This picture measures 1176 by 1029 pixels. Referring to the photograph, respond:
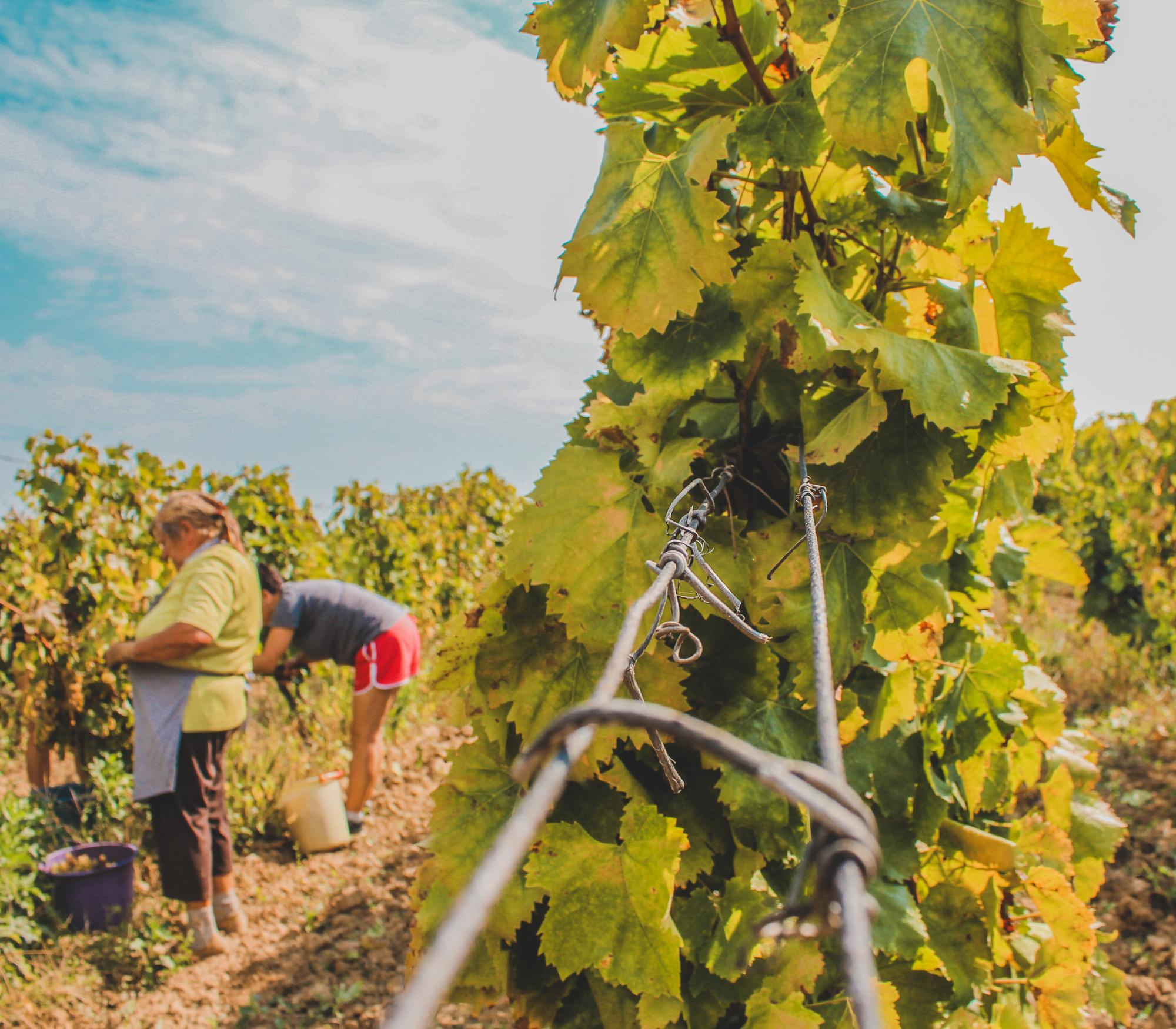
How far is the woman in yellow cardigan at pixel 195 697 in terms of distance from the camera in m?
4.05

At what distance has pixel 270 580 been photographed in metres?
5.50

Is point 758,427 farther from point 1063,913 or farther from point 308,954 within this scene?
point 308,954

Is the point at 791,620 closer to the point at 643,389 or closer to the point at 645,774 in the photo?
the point at 645,774

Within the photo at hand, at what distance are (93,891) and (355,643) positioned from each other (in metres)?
1.89

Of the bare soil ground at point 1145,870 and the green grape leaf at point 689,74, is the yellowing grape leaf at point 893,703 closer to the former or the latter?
the green grape leaf at point 689,74

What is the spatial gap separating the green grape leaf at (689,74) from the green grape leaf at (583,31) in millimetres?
48

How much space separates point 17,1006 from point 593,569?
383cm

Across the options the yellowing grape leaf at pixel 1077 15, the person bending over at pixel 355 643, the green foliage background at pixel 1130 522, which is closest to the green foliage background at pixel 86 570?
the person bending over at pixel 355 643

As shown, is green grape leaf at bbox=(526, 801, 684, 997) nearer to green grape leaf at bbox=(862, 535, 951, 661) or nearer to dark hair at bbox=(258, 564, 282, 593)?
green grape leaf at bbox=(862, 535, 951, 661)

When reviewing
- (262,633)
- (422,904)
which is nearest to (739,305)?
(422,904)

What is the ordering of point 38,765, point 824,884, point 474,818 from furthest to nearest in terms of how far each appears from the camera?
point 38,765 < point 474,818 < point 824,884

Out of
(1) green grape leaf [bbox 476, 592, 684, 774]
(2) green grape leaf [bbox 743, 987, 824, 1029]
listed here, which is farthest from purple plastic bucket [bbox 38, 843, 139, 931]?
(2) green grape leaf [bbox 743, 987, 824, 1029]

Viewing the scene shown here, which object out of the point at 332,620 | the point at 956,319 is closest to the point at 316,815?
the point at 332,620

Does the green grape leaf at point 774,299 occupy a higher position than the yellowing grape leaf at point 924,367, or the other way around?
the green grape leaf at point 774,299
